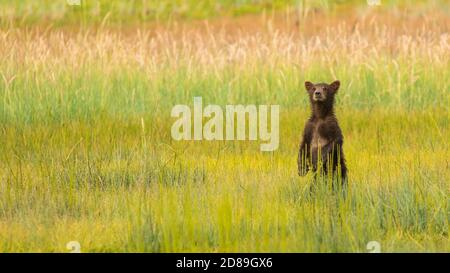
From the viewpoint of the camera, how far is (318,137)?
6.80 metres

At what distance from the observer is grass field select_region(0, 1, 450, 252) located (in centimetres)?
554

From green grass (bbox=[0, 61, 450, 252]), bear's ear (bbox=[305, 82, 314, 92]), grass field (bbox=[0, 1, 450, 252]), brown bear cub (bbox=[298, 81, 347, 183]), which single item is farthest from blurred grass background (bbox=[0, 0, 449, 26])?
brown bear cub (bbox=[298, 81, 347, 183])

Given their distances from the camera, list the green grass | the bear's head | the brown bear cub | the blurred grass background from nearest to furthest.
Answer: the green grass
the brown bear cub
the bear's head
the blurred grass background

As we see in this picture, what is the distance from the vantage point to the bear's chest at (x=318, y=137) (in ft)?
22.2

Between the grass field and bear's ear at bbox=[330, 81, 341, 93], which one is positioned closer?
the grass field

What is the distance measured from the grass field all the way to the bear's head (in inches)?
22.4

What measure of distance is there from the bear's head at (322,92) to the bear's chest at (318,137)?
A: 21 centimetres

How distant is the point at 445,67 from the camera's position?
33.5 feet

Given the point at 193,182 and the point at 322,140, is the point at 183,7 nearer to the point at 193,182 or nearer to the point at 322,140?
the point at 322,140

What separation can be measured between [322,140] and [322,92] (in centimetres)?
44

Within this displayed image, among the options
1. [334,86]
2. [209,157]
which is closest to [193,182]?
[209,157]

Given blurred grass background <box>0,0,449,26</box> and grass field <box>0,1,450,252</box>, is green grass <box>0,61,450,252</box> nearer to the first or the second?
grass field <box>0,1,450,252</box>
